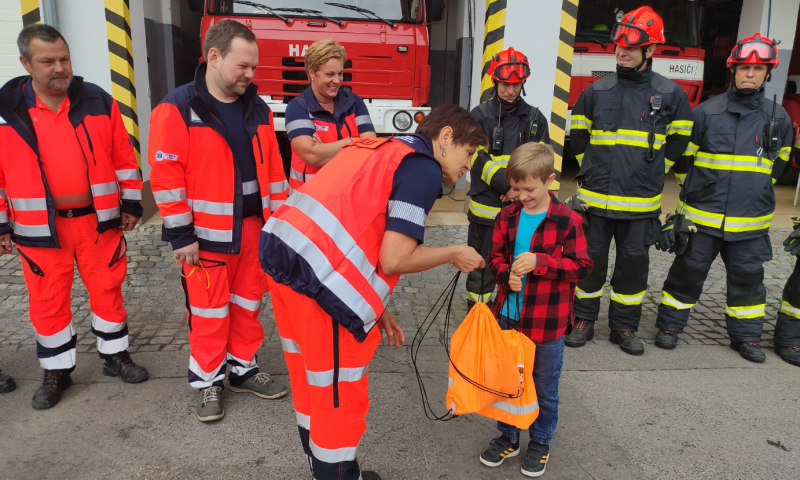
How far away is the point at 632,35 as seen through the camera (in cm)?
372

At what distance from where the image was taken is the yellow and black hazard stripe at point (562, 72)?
631cm

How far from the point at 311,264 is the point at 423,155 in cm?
54

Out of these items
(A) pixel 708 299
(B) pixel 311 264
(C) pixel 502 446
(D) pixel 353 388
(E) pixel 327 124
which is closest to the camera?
(B) pixel 311 264

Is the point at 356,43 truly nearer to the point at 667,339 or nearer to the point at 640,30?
the point at 640,30

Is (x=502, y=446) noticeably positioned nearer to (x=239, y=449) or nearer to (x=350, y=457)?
(x=350, y=457)

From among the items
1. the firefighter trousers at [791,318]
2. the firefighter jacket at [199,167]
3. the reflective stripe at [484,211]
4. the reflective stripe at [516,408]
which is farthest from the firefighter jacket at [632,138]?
the firefighter jacket at [199,167]

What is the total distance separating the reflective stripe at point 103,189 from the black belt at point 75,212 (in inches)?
4.2

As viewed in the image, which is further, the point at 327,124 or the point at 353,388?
the point at 327,124

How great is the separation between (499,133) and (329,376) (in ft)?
8.05

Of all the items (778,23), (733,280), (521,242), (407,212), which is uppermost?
(778,23)

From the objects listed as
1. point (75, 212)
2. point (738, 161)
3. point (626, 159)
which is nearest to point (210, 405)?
point (75, 212)

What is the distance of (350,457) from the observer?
2.15 metres

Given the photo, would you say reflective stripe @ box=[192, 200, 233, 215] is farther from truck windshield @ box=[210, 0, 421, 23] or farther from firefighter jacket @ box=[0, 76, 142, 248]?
truck windshield @ box=[210, 0, 421, 23]

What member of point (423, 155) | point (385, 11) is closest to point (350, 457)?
point (423, 155)
